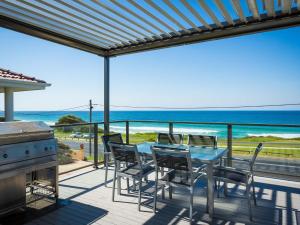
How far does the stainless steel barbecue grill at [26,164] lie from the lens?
2730 millimetres

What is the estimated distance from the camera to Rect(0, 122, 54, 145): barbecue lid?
2746mm

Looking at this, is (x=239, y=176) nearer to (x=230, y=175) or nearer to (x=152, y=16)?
(x=230, y=175)

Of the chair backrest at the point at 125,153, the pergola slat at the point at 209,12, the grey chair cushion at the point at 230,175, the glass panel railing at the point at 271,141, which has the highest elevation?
the pergola slat at the point at 209,12

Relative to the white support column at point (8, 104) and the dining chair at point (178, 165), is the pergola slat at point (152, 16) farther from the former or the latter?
the white support column at point (8, 104)

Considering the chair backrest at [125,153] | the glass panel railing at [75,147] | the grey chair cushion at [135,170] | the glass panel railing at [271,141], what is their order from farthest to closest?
the glass panel railing at [271,141]
the glass panel railing at [75,147]
the grey chair cushion at [135,170]
the chair backrest at [125,153]

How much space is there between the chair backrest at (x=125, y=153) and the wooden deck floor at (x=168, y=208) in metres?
0.64

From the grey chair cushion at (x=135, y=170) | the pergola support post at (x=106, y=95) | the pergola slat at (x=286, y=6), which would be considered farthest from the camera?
the pergola support post at (x=106, y=95)

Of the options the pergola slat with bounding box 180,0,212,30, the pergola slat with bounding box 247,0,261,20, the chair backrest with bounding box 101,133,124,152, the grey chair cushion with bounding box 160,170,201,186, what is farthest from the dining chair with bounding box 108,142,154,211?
the pergola slat with bounding box 247,0,261,20

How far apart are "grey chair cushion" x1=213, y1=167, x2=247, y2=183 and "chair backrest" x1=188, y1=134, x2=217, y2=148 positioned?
665 millimetres

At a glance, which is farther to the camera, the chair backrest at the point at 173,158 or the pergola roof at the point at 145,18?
the pergola roof at the point at 145,18

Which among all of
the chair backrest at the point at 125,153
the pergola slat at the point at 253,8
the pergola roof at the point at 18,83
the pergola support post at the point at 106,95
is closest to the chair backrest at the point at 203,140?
the chair backrest at the point at 125,153

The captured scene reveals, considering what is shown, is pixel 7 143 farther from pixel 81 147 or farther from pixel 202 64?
pixel 202 64

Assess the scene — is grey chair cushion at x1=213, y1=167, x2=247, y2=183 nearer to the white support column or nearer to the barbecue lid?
the barbecue lid

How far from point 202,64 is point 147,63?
974 cm
